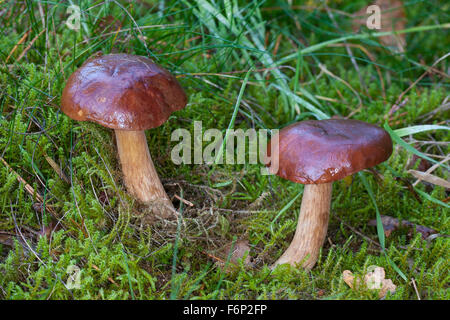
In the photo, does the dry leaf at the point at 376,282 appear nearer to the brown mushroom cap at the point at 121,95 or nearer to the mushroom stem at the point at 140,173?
the mushroom stem at the point at 140,173

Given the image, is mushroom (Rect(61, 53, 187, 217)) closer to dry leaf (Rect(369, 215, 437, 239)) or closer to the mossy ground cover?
the mossy ground cover

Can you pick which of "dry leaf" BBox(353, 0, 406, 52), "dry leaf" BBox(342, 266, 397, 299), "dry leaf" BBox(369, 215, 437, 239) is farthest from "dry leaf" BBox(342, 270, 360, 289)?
"dry leaf" BBox(353, 0, 406, 52)

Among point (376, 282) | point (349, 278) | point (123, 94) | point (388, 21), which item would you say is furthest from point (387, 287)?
point (388, 21)

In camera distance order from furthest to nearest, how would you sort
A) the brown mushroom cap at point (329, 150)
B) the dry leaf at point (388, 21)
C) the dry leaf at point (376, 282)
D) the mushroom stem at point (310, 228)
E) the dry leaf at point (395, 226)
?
the dry leaf at point (388, 21)
the dry leaf at point (395, 226)
the mushroom stem at point (310, 228)
the dry leaf at point (376, 282)
the brown mushroom cap at point (329, 150)

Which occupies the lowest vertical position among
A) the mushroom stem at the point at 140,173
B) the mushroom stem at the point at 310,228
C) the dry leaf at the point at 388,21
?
the mushroom stem at the point at 310,228

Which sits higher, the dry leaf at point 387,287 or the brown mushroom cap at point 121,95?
the brown mushroom cap at point 121,95

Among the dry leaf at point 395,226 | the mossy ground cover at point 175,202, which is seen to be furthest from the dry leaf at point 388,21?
the dry leaf at point 395,226
